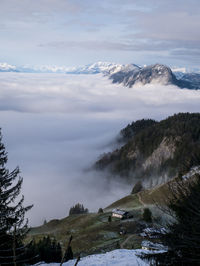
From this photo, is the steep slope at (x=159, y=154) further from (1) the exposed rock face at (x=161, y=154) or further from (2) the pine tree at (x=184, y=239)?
(2) the pine tree at (x=184, y=239)

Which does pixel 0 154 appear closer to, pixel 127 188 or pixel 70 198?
pixel 127 188

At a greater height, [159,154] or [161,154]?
[159,154]

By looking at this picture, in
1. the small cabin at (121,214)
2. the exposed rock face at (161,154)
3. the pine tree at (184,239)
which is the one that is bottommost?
the small cabin at (121,214)

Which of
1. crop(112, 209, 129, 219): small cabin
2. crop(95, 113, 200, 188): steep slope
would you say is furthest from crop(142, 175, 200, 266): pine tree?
crop(95, 113, 200, 188): steep slope

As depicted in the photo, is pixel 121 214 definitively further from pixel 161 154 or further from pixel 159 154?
pixel 159 154

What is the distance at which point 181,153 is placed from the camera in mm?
156750

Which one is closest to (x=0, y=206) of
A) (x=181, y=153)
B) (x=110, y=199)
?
(x=110, y=199)

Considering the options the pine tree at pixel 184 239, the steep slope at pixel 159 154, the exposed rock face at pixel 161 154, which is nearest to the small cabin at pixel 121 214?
the pine tree at pixel 184 239

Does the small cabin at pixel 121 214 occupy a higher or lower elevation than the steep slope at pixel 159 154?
lower

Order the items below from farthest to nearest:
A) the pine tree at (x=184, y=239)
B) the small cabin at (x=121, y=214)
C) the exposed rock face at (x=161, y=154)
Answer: the exposed rock face at (x=161, y=154)
the small cabin at (x=121, y=214)
the pine tree at (x=184, y=239)

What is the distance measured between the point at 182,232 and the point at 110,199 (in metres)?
146

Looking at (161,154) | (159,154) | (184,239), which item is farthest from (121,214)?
(159,154)

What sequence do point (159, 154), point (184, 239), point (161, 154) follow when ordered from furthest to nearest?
point (159, 154) → point (161, 154) → point (184, 239)

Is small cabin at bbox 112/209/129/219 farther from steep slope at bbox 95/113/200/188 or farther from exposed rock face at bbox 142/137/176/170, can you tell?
exposed rock face at bbox 142/137/176/170
